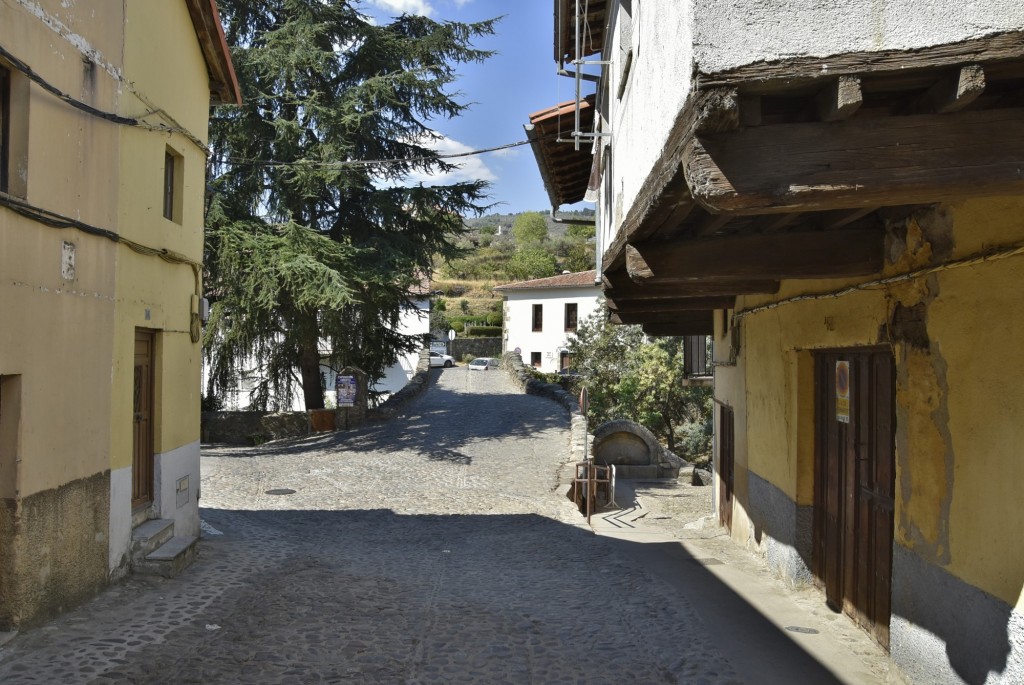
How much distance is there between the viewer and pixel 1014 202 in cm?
376

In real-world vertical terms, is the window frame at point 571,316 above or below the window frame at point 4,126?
above

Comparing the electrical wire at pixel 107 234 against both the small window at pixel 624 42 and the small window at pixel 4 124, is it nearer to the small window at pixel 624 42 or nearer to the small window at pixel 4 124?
the small window at pixel 4 124

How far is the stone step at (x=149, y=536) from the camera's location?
738 cm

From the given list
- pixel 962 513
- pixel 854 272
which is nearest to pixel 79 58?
pixel 854 272

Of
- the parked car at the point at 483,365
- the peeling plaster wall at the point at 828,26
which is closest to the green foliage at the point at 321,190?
the peeling plaster wall at the point at 828,26

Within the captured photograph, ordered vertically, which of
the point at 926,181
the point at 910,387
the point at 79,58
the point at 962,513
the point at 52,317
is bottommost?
the point at 962,513

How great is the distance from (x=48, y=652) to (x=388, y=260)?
13.9 m

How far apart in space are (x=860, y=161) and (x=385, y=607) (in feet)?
17.6

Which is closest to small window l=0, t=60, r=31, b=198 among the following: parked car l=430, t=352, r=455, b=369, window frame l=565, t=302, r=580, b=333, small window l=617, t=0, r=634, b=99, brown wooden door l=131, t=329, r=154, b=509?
brown wooden door l=131, t=329, r=154, b=509

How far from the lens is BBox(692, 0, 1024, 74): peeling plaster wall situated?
124 inches

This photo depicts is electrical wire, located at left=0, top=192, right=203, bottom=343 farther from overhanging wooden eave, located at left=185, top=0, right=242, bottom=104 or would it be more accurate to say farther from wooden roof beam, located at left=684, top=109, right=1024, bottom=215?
wooden roof beam, located at left=684, top=109, right=1024, bottom=215

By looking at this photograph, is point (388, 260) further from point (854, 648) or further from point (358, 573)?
point (854, 648)

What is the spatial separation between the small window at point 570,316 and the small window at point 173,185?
123ft

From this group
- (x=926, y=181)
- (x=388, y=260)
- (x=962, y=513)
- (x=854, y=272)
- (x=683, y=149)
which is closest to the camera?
(x=926, y=181)
